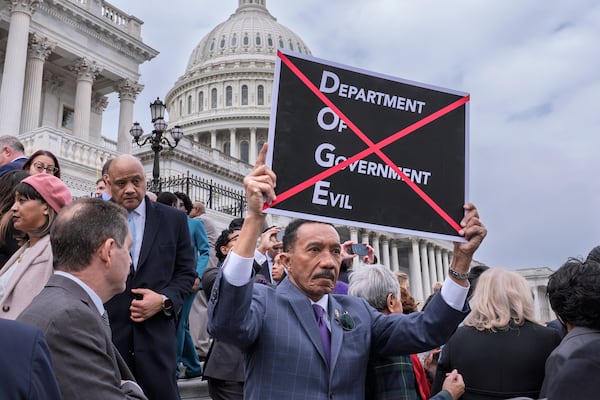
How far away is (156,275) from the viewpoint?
161 inches

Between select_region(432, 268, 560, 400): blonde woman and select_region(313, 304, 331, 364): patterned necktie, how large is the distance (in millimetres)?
1165

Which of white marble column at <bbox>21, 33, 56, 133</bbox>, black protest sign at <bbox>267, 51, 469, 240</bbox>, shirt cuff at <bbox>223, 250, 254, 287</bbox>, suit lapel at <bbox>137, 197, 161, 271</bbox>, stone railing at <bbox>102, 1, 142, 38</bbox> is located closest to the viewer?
shirt cuff at <bbox>223, 250, 254, 287</bbox>

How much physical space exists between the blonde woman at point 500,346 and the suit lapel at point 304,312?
1267 mm

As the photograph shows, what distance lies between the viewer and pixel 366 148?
125 inches

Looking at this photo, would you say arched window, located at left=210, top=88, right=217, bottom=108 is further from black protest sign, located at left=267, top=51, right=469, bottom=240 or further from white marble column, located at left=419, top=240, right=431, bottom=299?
black protest sign, located at left=267, top=51, right=469, bottom=240

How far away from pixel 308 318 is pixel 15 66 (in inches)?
929

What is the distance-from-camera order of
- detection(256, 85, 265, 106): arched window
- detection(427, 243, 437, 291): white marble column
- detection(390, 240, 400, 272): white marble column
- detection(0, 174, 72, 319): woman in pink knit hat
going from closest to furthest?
1. detection(0, 174, 72, 319): woman in pink knit hat
2. detection(390, 240, 400, 272): white marble column
3. detection(427, 243, 437, 291): white marble column
4. detection(256, 85, 265, 106): arched window

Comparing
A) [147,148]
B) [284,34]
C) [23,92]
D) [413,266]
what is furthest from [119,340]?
[284,34]

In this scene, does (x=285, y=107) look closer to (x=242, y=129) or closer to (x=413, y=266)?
(x=413, y=266)

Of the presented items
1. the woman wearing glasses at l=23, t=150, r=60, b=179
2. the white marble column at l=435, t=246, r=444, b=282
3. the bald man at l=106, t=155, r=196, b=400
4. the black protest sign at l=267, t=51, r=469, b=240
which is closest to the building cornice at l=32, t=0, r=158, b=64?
the woman wearing glasses at l=23, t=150, r=60, b=179

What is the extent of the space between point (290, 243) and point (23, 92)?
82.5 feet

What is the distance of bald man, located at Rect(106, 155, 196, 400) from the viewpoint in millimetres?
3832

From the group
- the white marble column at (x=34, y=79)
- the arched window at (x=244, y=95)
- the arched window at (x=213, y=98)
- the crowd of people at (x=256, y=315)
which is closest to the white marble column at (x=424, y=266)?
the arched window at (x=244, y=95)

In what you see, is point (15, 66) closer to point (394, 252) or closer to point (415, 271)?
point (394, 252)
